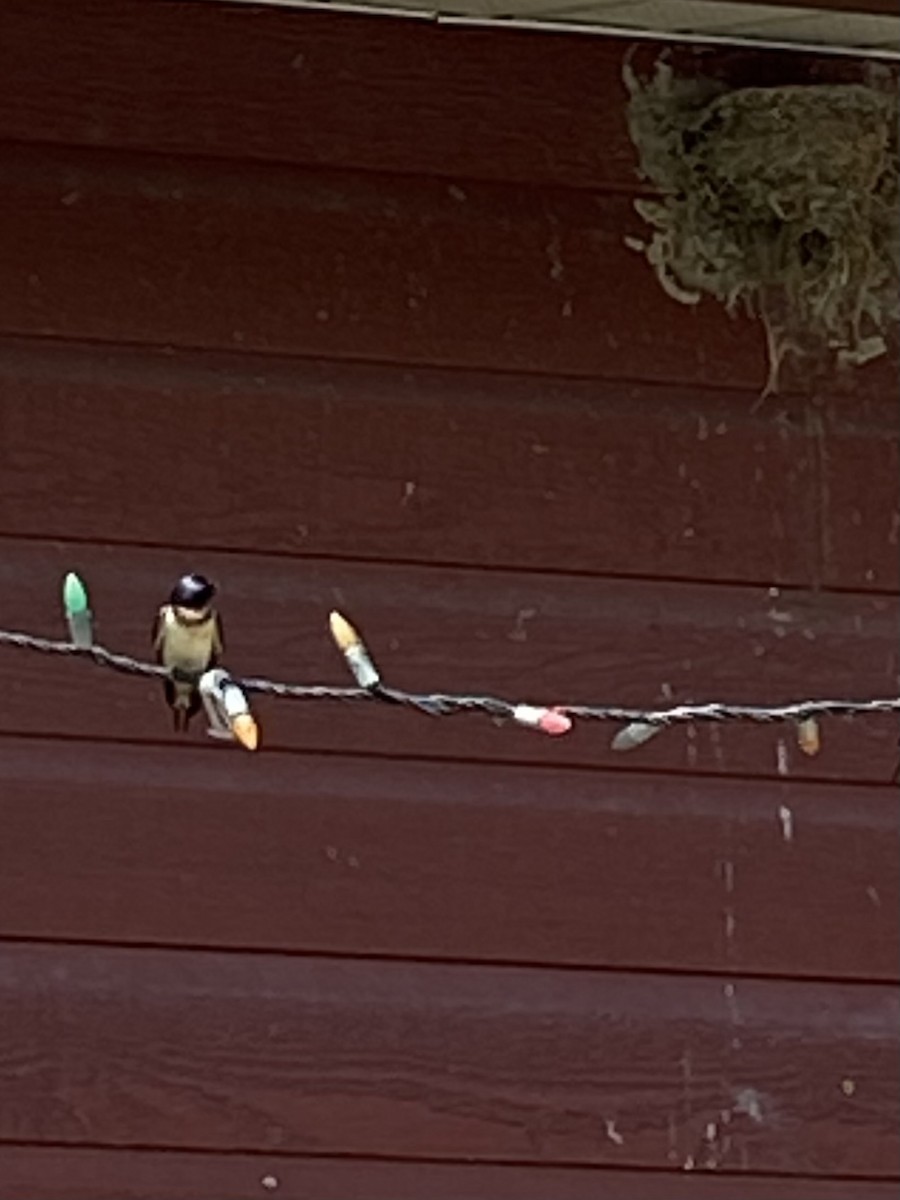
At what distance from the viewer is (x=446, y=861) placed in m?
2.84

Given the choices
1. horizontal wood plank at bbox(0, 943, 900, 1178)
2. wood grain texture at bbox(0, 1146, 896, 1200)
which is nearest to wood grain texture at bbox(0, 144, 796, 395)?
horizontal wood plank at bbox(0, 943, 900, 1178)

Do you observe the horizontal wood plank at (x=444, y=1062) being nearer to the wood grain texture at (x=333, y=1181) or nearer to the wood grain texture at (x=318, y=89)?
the wood grain texture at (x=333, y=1181)

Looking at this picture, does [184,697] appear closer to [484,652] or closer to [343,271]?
[484,652]

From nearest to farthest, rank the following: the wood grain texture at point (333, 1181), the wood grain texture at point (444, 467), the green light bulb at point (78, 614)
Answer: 1. the green light bulb at point (78, 614)
2. the wood grain texture at point (333, 1181)
3. the wood grain texture at point (444, 467)

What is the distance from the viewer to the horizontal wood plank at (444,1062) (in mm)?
2740

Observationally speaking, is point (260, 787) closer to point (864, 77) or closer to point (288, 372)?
point (288, 372)

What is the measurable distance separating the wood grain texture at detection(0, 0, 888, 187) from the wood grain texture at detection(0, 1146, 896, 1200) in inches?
38.9

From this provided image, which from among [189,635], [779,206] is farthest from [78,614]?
[779,206]

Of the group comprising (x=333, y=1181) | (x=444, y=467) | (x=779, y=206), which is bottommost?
(x=333, y=1181)

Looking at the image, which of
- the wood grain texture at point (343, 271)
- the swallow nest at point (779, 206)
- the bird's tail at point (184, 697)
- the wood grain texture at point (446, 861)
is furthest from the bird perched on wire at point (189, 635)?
the swallow nest at point (779, 206)

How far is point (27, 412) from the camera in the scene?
2875 millimetres

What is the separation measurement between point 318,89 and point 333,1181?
1082 millimetres

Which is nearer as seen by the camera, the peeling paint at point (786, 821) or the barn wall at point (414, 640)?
the barn wall at point (414, 640)

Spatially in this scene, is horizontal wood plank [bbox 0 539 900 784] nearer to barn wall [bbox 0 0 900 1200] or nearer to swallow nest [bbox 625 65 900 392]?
barn wall [bbox 0 0 900 1200]
